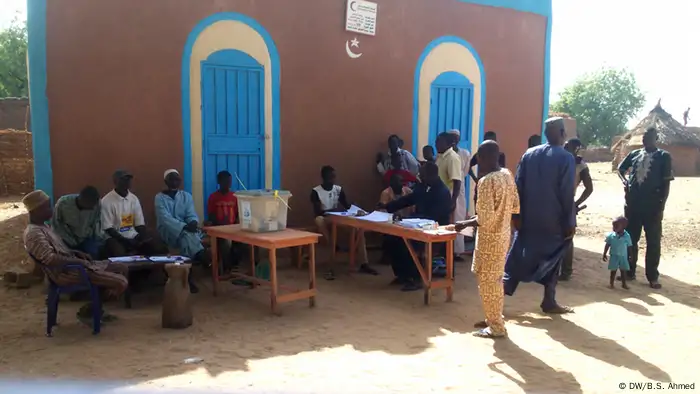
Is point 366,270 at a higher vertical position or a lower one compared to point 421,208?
lower

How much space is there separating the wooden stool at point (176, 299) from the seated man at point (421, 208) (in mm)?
2430

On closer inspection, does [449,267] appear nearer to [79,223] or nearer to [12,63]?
[79,223]

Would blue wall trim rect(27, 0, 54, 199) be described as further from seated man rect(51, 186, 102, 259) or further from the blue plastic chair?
the blue plastic chair

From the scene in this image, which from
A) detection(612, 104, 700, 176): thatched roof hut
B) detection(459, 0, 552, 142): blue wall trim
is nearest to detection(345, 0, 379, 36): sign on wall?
detection(459, 0, 552, 142): blue wall trim

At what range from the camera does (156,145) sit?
650 cm

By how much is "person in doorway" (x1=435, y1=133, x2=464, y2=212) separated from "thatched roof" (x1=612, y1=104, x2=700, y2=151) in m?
18.9

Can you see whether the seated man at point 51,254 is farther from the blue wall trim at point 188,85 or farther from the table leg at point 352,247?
the table leg at point 352,247

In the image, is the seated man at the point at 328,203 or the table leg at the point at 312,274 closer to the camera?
the table leg at the point at 312,274

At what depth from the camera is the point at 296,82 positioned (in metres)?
7.36

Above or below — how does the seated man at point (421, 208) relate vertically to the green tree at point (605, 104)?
below

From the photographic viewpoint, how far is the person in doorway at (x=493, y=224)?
13.8 ft

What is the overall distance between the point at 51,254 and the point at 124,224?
1525mm

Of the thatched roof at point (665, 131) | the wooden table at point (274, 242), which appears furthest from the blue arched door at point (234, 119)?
the thatched roof at point (665, 131)

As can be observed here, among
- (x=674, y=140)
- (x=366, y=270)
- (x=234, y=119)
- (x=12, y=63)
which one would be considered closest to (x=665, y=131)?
(x=674, y=140)
